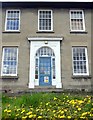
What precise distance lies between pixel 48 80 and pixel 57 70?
3.62ft

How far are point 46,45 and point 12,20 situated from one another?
370cm

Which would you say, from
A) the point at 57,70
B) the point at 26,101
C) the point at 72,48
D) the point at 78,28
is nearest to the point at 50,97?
the point at 26,101

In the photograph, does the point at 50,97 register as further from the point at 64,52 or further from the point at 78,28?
the point at 78,28

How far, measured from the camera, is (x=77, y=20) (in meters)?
19.5

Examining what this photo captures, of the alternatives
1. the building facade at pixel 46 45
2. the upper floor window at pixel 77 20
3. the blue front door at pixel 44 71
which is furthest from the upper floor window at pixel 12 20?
the upper floor window at pixel 77 20

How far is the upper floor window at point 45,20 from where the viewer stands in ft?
62.9

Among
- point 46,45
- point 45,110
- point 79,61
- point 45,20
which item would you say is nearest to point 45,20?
point 45,20

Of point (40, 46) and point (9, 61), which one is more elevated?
point (40, 46)

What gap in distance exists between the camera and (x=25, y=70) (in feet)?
58.3

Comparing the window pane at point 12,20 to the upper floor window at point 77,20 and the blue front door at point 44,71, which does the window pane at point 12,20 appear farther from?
the upper floor window at point 77,20

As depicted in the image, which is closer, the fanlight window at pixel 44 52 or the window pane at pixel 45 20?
the fanlight window at pixel 44 52

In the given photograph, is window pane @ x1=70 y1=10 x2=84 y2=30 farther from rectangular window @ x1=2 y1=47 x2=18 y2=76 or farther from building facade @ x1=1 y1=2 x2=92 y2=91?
rectangular window @ x1=2 y1=47 x2=18 y2=76

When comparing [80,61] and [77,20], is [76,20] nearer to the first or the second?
[77,20]

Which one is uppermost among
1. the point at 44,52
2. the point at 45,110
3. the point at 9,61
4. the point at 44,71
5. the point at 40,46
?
the point at 40,46
